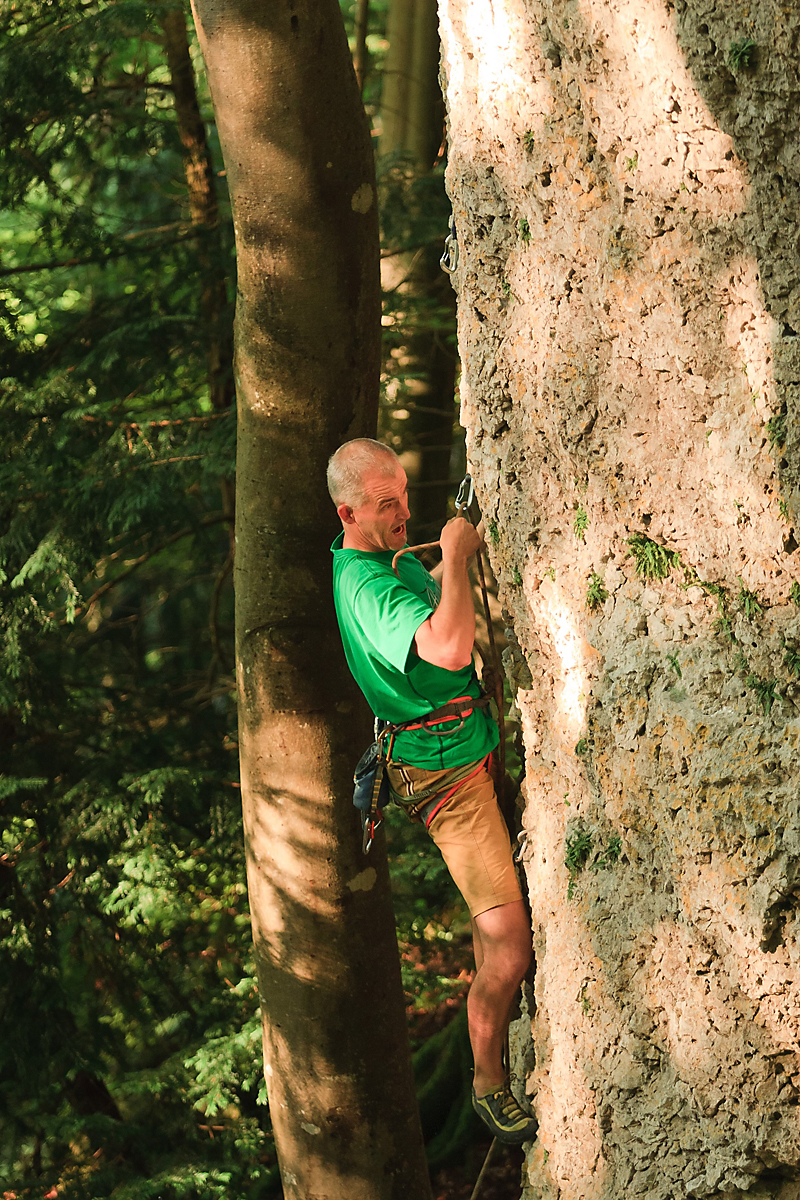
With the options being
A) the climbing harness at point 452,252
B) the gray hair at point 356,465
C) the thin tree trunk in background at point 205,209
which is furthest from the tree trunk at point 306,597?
the thin tree trunk in background at point 205,209

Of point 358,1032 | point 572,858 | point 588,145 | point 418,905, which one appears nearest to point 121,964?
point 418,905

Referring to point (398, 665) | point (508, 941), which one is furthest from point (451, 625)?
point (508, 941)

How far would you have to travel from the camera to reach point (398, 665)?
257 centimetres

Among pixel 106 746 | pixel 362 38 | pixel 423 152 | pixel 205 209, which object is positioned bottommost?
pixel 106 746

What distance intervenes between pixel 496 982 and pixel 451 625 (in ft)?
3.77

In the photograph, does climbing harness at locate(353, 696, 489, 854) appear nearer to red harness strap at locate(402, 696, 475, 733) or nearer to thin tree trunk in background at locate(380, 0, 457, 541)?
red harness strap at locate(402, 696, 475, 733)

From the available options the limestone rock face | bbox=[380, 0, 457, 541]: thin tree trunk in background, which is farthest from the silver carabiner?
bbox=[380, 0, 457, 541]: thin tree trunk in background

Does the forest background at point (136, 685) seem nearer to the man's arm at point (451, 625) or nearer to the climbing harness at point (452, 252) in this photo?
the climbing harness at point (452, 252)

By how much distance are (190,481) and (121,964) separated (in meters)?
2.91

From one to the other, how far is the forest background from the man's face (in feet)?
9.08

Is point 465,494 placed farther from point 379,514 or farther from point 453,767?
point 453,767

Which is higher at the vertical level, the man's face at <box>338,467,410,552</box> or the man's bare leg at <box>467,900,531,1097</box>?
the man's face at <box>338,467,410,552</box>

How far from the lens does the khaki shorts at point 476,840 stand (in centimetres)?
294

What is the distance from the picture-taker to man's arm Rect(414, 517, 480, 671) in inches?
95.0
